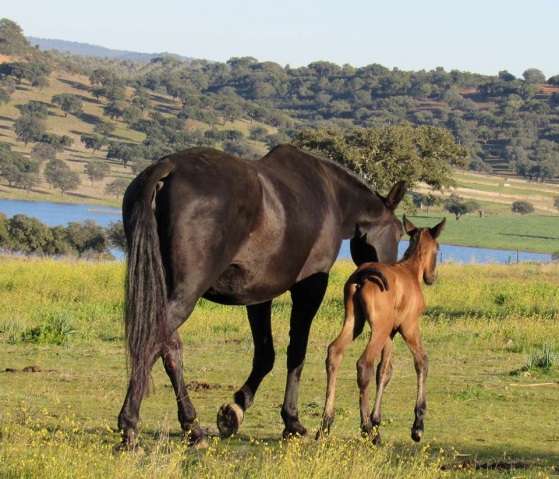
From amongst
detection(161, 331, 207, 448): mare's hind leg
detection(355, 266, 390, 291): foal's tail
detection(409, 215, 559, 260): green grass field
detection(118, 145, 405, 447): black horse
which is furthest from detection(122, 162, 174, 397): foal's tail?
detection(409, 215, 559, 260): green grass field

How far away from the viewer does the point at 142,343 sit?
7.02 m

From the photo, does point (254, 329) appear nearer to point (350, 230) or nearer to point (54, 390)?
point (350, 230)

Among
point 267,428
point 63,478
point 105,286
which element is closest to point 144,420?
point 267,428

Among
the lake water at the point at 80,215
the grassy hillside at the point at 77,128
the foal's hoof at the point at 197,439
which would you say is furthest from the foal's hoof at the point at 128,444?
the grassy hillside at the point at 77,128

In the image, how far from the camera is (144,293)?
704 cm

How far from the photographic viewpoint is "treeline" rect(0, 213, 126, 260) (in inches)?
2037

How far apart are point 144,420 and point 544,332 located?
9637 millimetres

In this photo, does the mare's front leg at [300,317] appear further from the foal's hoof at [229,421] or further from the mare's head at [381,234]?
the mare's head at [381,234]

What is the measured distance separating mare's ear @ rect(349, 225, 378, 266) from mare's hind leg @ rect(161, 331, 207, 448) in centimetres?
269

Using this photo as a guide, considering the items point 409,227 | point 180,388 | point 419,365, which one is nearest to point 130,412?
point 180,388

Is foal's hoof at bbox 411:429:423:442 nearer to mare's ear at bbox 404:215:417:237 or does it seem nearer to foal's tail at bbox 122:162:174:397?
mare's ear at bbox 404:215:417:237

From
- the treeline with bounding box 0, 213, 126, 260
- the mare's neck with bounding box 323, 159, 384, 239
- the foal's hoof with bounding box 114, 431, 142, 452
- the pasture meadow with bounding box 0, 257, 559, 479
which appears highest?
the mare's neck with bounding box 323, 159, 384, 239

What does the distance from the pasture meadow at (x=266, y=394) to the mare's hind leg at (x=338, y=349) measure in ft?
0.76

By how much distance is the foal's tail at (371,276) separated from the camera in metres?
7.86
